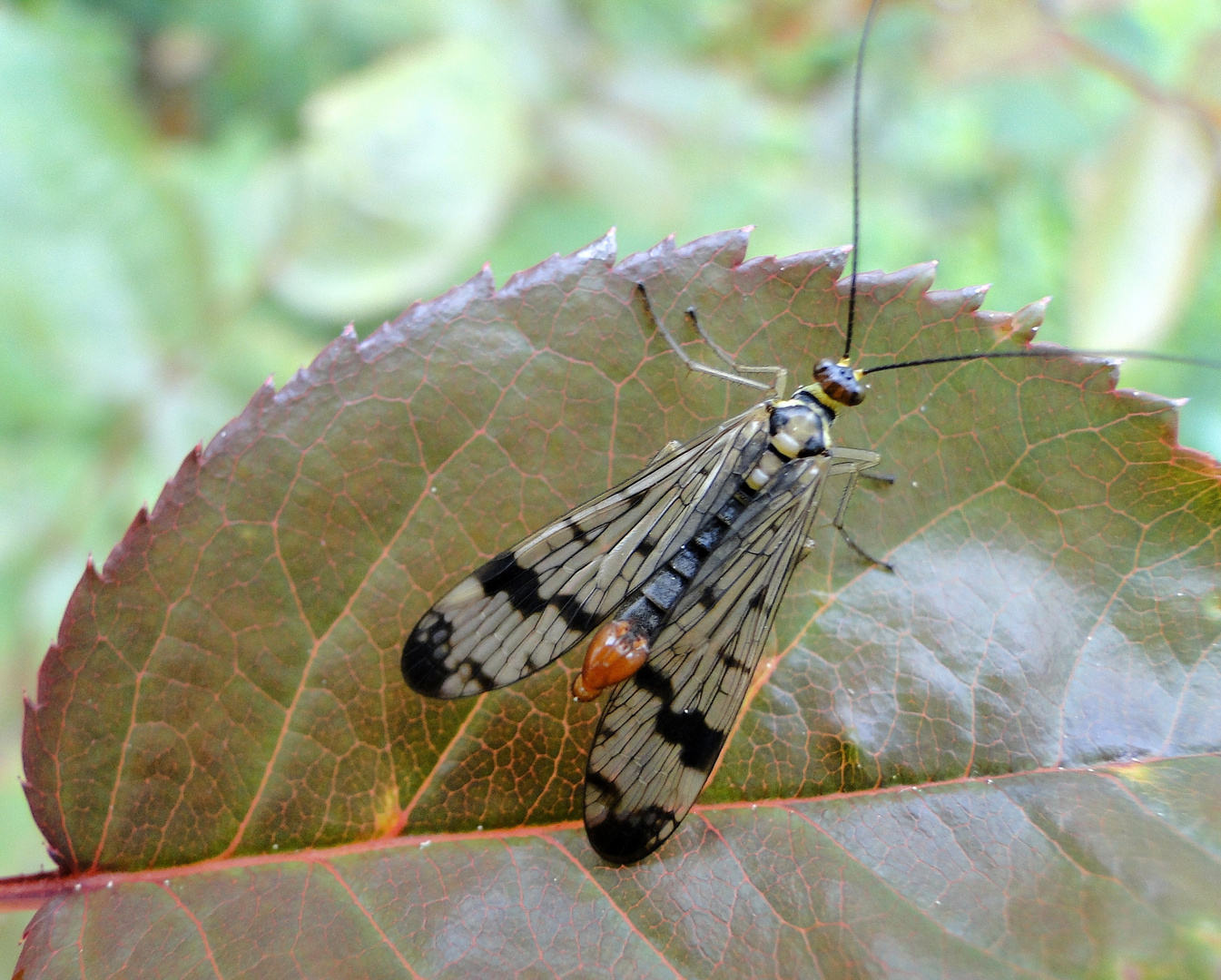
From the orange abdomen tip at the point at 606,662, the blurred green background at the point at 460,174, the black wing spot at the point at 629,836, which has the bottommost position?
the black wing spot at the point at 629,836

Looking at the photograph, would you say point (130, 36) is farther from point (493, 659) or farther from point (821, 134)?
point (493, 659)

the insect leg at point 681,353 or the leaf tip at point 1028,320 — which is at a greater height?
the insect leg at point 681,353

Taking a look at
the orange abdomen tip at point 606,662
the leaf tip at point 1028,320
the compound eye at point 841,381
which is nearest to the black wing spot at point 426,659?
the orange abdomen tip at point 606,662

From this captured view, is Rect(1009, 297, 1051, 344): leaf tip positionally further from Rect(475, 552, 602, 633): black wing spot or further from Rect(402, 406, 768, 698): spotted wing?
Rect(475, 552, 602, 633): black wing spot

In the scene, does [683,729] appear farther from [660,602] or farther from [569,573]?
[569,573]

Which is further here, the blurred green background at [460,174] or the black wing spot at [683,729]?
the blurred green background at [460,174]

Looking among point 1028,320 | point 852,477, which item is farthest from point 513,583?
point 1028,320

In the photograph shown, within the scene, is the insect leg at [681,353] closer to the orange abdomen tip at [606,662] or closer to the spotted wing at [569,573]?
the spotted wing at [569,573]
